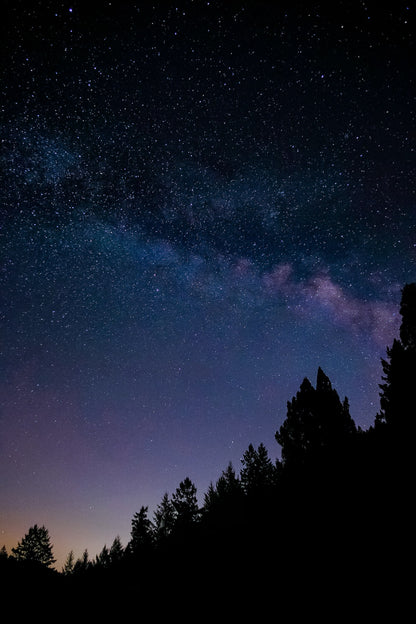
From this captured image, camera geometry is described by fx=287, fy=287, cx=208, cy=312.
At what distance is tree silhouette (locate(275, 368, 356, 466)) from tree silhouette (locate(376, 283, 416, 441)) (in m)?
6.40

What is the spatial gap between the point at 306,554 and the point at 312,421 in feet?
68.3

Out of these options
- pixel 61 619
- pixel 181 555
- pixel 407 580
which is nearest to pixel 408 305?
pixel 407 580

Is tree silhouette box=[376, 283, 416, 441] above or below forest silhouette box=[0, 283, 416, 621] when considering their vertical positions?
above

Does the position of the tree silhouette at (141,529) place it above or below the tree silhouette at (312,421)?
below

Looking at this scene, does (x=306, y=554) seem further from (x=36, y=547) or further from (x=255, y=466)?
(x=36, y=547)

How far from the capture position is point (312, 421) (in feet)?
92.8

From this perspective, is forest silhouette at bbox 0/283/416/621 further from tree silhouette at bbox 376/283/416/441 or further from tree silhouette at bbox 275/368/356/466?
tree silhouette at bbox 275/368/356/466

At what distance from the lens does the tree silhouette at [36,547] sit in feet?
160

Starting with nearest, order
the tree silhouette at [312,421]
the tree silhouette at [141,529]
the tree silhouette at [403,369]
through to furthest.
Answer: the tree silhouette at [403,369]
the tree silhouette at [312,421]
the tree silhouette at [141,529]

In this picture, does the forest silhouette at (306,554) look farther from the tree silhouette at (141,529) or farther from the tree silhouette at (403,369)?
the tree silhouette at (141,529)

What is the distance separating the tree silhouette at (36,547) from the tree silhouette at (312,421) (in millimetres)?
49696

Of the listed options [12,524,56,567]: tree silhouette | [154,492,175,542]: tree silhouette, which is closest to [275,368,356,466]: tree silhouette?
[154,492,175,542]: tree silhouette

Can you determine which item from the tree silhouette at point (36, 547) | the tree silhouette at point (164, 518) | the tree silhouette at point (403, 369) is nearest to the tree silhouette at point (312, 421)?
the tree silhouette at point (403, 369)

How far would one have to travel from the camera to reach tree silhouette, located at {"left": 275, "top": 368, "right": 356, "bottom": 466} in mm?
26750
